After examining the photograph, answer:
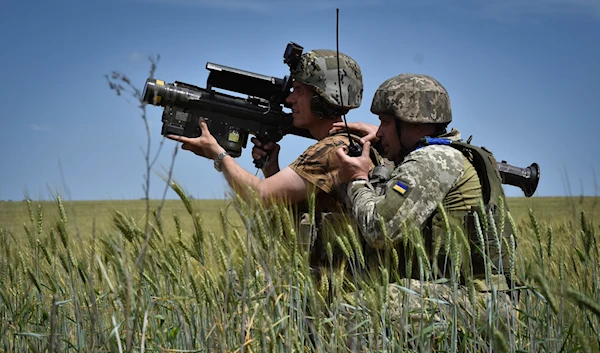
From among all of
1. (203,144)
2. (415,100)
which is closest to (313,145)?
(415,100)

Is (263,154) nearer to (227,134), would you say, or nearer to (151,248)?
(227,134)

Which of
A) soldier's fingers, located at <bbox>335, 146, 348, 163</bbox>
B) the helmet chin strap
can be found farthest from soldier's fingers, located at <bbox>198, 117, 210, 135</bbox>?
the helmet chin strap

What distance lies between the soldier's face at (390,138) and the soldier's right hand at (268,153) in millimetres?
1096

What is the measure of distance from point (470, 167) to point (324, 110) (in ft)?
3.89

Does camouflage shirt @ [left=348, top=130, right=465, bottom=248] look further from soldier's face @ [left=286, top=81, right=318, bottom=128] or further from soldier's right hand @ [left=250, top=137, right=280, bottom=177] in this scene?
soldier's right hand @ [left=250, top=137, right=280, bottom=177]

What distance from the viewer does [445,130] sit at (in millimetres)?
3812

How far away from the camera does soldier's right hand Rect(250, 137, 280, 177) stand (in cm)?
464

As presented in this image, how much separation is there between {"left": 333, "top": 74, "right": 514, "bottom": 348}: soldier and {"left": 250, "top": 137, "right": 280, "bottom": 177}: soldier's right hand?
39.0 inches

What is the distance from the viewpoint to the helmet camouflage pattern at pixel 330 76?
4.17 m

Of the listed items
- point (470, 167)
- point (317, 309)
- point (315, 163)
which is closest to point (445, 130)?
point (470, 167)

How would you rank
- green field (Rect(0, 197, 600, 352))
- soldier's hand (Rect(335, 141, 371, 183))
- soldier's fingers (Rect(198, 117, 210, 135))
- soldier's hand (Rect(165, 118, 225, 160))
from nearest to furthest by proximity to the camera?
green field (Rect(0, 197, 600, 352)), soldier's hand (Rect(335, 141, 371, 183)), soldier's hand (Rect(165, 118, 225, 160)), soldier's fingers (Rect(198, 117, 210, 135))

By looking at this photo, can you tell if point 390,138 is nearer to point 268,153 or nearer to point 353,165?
point 353,165

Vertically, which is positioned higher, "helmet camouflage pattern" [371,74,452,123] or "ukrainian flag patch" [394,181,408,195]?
"helmet camouflage pattern" [371,74,452,123]

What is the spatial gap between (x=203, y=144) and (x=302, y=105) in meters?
0.77
